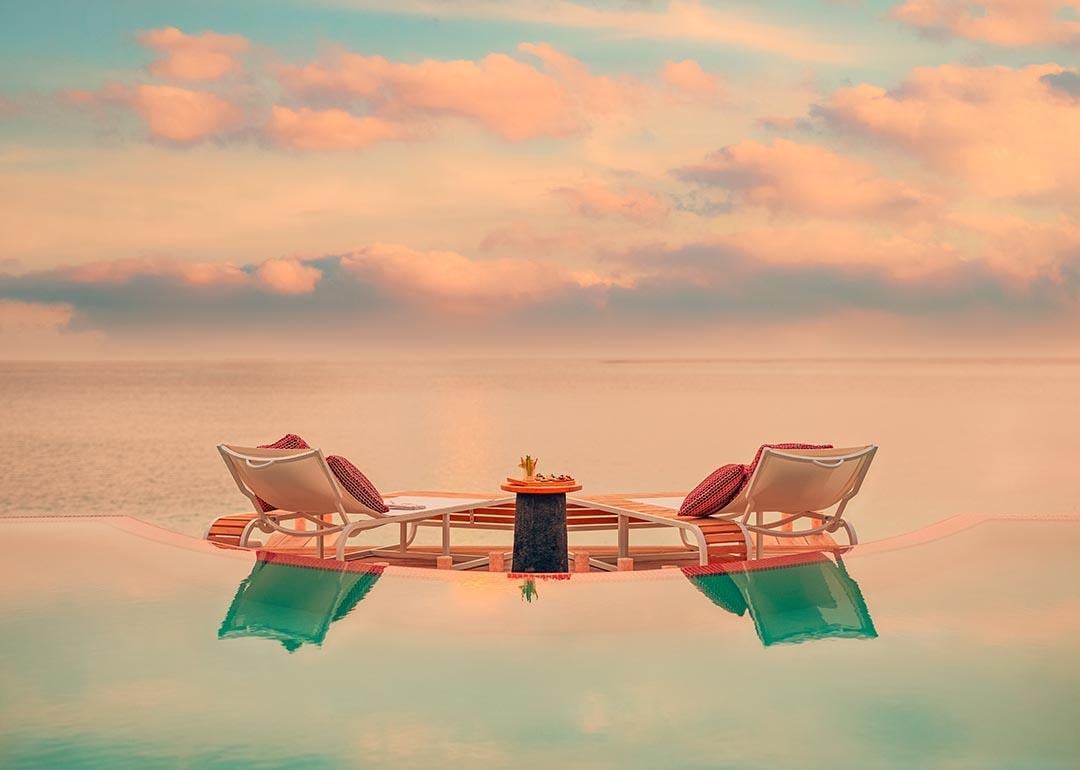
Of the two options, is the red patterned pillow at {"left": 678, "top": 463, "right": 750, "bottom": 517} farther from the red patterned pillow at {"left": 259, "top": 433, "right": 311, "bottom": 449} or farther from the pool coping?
the red patterned pillow at {"left": 259, "top": 433, "right": 311, "bottom": 449}

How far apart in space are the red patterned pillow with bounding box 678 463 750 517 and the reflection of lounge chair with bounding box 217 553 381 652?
1.67 meters

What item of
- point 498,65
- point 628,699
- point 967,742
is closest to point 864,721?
point 967,742

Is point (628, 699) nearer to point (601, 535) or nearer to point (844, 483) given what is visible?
point (844, 483)

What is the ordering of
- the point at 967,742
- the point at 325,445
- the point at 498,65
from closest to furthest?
the point at 967,742, the point at 325,445, the point at 498,65

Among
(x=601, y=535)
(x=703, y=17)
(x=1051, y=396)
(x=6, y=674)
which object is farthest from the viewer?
(x=1051, y=396)

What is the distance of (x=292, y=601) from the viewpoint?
15.8ft

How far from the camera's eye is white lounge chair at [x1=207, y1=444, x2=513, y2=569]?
18.1 feet

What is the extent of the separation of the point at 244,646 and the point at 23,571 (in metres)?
1.87

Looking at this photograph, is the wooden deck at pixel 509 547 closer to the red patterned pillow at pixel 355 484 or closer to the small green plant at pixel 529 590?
the red patterned pillow at pixel 355 484

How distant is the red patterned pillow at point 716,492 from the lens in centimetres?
584

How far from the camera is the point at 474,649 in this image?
407 centimetres

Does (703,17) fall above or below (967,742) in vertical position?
above

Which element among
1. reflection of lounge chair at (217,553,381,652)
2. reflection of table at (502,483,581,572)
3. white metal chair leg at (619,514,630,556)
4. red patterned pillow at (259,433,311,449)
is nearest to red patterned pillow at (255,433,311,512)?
red patterned pillow at (259,433,311,449)

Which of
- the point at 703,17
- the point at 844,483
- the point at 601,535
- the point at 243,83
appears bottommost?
the point at 601,535
